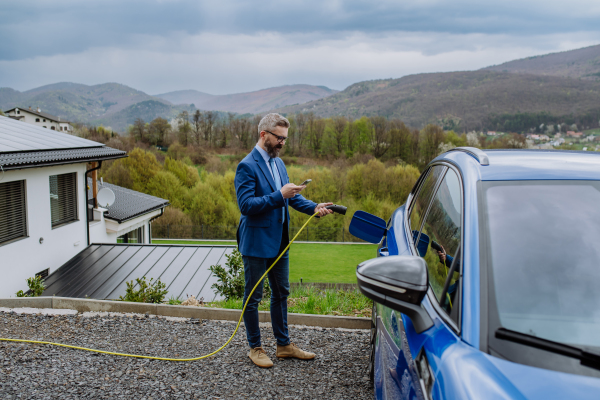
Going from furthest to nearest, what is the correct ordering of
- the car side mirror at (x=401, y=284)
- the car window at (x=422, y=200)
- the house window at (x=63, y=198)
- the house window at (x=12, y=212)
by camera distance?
the house window at (x=63, y=198) → the house window at (x=12, y=212) → the car window at (x=422, y=200) → the car side mirror at (x=401, y=284)

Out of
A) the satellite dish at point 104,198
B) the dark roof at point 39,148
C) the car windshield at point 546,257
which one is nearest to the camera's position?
the car windshield at point 546,257

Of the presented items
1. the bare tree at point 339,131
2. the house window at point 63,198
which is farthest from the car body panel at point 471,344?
the bare tree at point 339,131

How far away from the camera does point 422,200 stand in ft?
9.16

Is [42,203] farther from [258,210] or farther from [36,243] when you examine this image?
[258,210]

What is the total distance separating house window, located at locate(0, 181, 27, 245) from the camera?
1088 centimetres

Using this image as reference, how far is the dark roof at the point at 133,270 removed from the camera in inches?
413

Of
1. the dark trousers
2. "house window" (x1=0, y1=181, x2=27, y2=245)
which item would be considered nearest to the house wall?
"house window" (x1=0, y1=181, x2=27, y2=245)

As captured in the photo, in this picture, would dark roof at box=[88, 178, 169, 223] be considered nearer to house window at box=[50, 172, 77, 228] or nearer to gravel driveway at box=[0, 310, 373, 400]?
house window at box=[50, 172, 77, 228]

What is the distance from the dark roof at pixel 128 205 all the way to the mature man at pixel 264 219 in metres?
14.6

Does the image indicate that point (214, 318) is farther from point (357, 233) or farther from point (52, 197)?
point (52, 197)

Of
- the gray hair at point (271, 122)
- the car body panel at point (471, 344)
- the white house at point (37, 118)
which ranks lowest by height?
the car body panel at point (471, 344)

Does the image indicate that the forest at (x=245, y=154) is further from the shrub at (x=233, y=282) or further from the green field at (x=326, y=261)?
the shrub at (x=233, y=282)

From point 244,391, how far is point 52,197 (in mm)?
12237

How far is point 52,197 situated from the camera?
43.1ft
